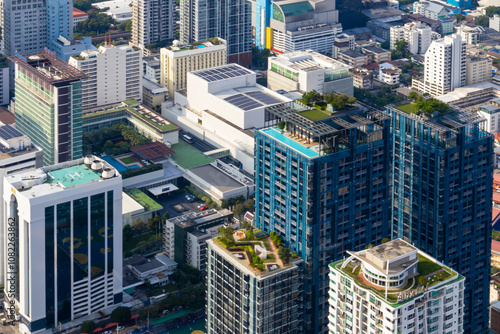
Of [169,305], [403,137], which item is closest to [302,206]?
[403,137]

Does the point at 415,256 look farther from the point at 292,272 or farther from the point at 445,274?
the point at 292,272

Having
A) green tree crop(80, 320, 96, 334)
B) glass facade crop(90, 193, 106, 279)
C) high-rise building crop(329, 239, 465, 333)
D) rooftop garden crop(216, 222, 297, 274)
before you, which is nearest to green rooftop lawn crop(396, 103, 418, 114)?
rooftop garden crop(216, 222, 297, 274)

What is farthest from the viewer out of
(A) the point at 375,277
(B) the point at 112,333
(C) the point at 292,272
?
(B) the point at 112,333

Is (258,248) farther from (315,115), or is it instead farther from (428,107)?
(428,107)

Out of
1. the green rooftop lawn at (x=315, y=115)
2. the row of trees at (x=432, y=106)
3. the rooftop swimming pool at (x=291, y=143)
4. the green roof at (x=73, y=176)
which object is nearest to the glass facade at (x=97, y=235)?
the green roof at (x=73, y=176)

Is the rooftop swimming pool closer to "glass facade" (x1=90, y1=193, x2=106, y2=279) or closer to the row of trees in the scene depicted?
the row of trees

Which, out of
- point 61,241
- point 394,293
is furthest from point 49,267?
point 394,293

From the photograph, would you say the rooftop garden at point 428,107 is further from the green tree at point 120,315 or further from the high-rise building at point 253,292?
the green tree at point 120,315
